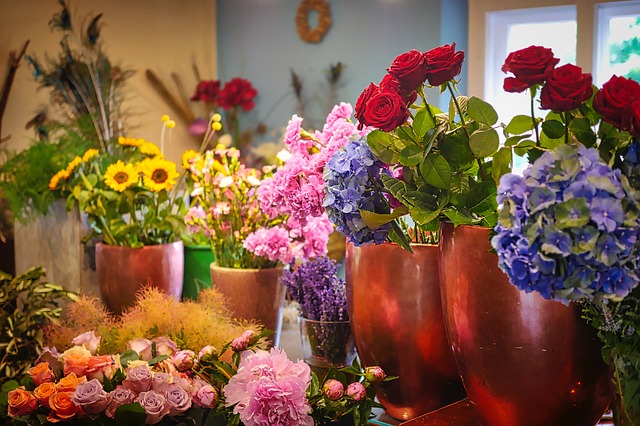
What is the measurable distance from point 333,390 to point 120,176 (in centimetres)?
85

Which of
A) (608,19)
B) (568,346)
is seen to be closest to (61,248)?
(568,346)

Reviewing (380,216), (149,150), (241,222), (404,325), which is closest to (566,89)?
(380,216)

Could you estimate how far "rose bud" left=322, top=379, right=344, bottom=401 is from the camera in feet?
2.89

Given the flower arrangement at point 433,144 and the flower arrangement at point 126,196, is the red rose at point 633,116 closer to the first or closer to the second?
the flower arrangement at point 433,144

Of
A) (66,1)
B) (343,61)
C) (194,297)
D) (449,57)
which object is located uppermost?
(66,1)

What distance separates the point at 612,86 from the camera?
62 cm

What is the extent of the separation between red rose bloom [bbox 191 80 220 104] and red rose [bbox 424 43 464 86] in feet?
12.1

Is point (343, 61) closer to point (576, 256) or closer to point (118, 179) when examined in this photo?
point (118, 179)

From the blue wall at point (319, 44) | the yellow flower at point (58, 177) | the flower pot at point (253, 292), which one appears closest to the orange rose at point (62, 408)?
the flower pot at point (253, 292)

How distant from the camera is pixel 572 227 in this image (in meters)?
0.59

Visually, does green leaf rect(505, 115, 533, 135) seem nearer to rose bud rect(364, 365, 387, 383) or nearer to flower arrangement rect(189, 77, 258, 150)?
rose bud rect(364, 365, 387, 383)

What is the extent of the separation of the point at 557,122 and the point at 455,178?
13 cm

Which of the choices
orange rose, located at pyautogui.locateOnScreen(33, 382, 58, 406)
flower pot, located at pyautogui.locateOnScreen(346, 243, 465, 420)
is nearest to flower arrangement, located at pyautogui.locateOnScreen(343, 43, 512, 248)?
flower pot, located at pyautogui.locateOnScreen(346, 243, 465, 420)

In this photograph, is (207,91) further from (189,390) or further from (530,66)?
(530,66)
